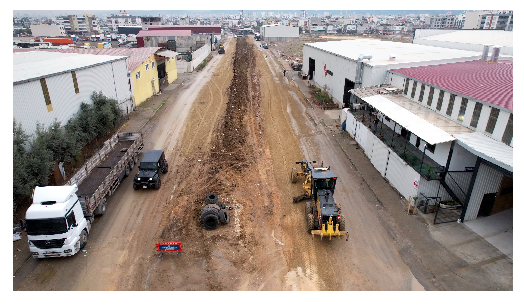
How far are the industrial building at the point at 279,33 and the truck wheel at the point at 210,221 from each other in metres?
122

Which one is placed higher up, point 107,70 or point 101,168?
point 107,70

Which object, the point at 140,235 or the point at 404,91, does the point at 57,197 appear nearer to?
the point at 140,235

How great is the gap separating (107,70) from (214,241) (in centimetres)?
2079

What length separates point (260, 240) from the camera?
1412 centimetres

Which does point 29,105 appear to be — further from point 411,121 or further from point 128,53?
point 128,53

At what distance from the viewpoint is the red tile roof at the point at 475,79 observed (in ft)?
51.0

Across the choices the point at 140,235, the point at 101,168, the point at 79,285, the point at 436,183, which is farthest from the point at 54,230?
the point at 436,183

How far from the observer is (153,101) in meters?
36.3

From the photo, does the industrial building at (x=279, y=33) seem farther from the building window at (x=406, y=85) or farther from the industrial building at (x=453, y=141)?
the industrial building at (x=453, y=141)

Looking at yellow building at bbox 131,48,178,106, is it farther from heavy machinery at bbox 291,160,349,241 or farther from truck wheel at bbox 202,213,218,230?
heavy machinery at bbox 291,160,349,241

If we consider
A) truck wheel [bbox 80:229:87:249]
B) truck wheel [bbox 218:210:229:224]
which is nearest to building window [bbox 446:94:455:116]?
truck wheel [bbox 218:210:229:224]

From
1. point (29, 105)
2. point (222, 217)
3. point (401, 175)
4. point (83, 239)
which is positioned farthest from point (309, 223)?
point (29, 105)

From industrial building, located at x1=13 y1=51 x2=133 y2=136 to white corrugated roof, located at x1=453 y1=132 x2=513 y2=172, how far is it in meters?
23.4

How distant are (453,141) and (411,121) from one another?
2.98 meters
